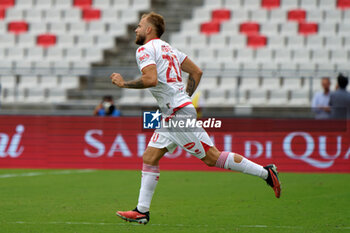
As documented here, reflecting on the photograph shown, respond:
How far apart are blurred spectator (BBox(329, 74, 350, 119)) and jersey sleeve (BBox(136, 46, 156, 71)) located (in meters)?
7.55

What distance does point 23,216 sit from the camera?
7.04 metres

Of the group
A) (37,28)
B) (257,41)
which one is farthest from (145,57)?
(37,28)

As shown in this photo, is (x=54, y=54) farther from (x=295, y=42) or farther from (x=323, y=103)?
(x=323, y=103)

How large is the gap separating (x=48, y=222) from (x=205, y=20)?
49.0ft

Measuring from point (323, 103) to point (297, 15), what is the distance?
641 centimetres

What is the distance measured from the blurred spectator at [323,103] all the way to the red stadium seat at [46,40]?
34.0 ft

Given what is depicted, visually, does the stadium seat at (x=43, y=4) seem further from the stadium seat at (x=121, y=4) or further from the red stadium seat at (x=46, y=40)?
the stadium seat at (x=121, y=4)

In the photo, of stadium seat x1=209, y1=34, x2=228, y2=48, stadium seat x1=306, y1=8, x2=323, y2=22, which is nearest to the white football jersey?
stadium seat x1=209, y1=34, x2=228, y2=48

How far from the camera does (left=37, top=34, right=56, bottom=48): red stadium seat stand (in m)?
21.2

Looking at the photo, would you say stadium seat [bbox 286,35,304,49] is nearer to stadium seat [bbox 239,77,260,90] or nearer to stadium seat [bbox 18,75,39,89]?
stadium seat [bbox 239,77,260,90]

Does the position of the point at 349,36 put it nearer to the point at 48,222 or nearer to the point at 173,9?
the point at 173,9

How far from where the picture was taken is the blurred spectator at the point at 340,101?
13.0m

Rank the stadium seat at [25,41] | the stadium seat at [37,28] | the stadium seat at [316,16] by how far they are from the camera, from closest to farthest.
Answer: the stadium seat at [316,16] → the stadium seat at [25,41] → the stadium seat at [37,28]

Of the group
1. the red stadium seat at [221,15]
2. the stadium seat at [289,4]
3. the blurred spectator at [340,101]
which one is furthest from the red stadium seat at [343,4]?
the blurred spectator at [340,101]
